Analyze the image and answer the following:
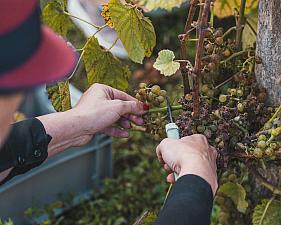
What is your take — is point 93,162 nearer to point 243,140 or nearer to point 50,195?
point 50,195

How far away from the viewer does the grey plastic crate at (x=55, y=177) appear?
2062mm

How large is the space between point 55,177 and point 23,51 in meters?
1.47

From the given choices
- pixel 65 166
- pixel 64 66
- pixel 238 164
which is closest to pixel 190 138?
pixel 238 164

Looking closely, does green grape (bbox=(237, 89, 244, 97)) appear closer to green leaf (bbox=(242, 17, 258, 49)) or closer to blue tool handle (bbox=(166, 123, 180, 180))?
blue tool handle (bbox=(166, 123, 180, 180))

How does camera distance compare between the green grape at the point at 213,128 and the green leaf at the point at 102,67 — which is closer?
the green grape at the point at 213,128

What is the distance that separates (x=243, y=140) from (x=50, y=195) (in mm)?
1060

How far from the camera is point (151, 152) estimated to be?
8.41 ft

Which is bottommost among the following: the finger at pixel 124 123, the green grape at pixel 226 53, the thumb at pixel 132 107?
the finger at pixel 124 123

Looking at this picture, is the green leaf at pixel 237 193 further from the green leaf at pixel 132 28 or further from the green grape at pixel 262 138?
the green leaf at pixel 132 28

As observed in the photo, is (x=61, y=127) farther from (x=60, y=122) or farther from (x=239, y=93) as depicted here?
(x=239, y=93)

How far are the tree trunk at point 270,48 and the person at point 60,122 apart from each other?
A: 0.23 metres

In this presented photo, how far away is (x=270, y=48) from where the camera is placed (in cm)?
137

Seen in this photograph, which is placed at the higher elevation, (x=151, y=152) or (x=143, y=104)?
(x=143, y=104)

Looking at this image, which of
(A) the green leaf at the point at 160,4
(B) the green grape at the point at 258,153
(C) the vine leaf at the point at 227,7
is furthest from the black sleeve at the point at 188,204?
(C) the vine leaf at the point at 227,7
